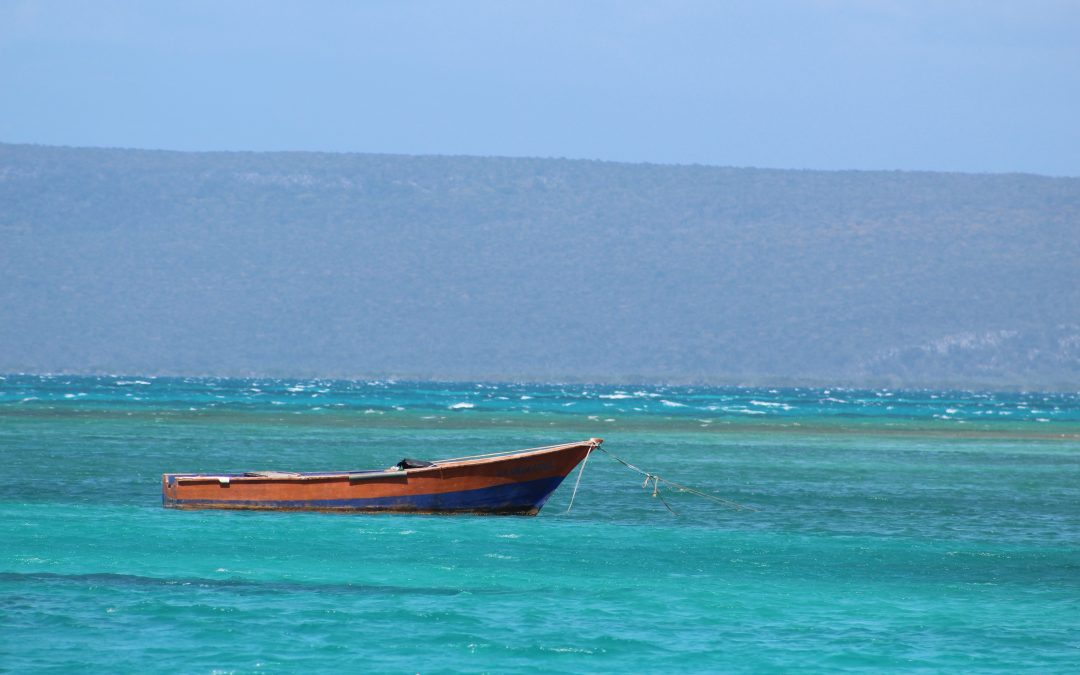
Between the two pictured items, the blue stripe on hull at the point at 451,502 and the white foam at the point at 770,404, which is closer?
the blue stripe on hull at the point at 451,502

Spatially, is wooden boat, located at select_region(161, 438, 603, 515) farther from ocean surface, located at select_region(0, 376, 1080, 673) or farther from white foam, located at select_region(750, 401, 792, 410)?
white foam, located at select_region(750, 401, 792, 410)

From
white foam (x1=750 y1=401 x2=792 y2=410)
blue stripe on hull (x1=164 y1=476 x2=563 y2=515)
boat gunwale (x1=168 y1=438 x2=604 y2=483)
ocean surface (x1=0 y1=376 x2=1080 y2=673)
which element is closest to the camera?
ocean surface (x1=0 y1=376 x2=1080 y2=673)

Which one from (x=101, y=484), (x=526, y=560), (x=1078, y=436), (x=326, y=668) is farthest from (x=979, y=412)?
(x=326, y=668)

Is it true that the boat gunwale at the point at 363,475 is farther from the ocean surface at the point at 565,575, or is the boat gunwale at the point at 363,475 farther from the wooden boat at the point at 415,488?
the ocean surface at the point at 565,575

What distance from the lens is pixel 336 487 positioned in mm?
33438

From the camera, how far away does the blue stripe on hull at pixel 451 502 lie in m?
33.3

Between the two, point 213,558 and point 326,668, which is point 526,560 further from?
point 326,668

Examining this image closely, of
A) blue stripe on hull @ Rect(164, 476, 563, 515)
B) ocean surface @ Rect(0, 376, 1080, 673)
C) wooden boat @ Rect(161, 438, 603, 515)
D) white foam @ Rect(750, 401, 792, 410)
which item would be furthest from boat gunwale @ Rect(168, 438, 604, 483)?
white foam @ Rect(750, 401, 792, 410)

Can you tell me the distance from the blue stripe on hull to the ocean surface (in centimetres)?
31

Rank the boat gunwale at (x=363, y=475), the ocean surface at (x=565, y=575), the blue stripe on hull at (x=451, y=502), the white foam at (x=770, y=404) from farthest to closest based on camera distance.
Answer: the white foam at (x=770, y=404)
the blue stripe on hull at (x=451, y=502)
the boat gunwale at (x=363, y=475)
the ocean surface at (x=565, y=575)

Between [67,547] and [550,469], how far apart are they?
9566 mm

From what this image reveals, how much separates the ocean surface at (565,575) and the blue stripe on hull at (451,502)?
31 centimetres

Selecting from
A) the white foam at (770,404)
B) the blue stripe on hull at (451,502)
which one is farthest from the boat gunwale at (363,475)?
the white foam at (770,404)

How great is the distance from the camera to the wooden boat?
33031mm
